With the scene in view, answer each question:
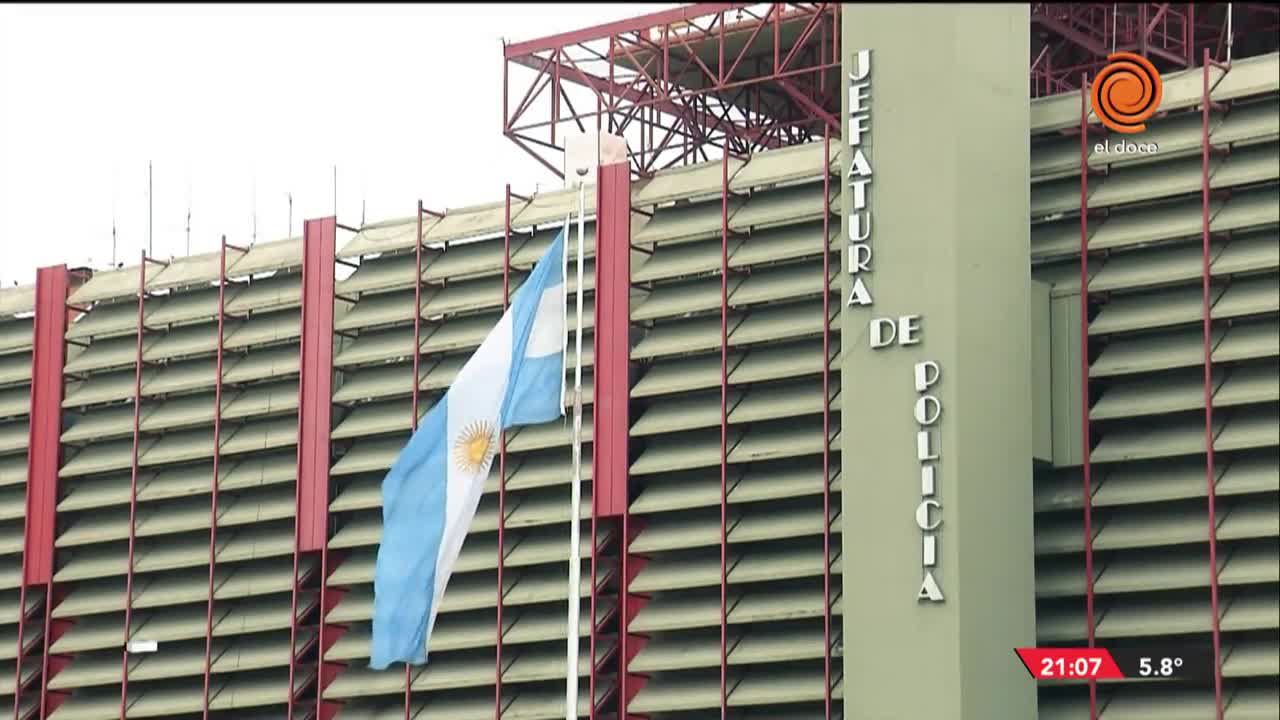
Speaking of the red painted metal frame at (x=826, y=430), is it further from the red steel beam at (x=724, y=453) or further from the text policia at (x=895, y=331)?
the text policia at (x=895, y=331)

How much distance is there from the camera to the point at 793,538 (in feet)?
208

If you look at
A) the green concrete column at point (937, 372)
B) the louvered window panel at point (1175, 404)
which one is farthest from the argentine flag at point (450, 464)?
the louvered window panel at point (1175, 404)

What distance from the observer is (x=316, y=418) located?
2904 inches

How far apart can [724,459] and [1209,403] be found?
43.8 ft

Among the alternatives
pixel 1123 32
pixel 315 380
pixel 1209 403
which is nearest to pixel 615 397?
pixel 315 380

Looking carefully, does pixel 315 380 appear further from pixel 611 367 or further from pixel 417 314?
pixel 611 367

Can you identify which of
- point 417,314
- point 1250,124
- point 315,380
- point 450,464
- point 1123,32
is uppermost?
point 1123,32

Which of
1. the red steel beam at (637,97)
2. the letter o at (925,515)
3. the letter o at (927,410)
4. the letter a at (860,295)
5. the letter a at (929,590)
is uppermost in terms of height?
the red steel beam at (637,97)

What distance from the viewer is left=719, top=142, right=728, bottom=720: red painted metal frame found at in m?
63.3

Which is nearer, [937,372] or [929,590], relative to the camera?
[929,590]

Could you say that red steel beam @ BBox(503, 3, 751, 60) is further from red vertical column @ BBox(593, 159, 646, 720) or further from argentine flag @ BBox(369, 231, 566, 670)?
argentine flag @ BBox(369, 231, 566, 670)

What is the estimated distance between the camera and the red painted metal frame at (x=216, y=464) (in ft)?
242

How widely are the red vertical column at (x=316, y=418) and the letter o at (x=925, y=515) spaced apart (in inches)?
871

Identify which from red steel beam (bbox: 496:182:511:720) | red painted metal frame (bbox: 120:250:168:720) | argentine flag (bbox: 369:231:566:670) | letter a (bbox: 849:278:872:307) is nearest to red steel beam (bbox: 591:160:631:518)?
red steel beam (bbox: 496:182:511:720)
